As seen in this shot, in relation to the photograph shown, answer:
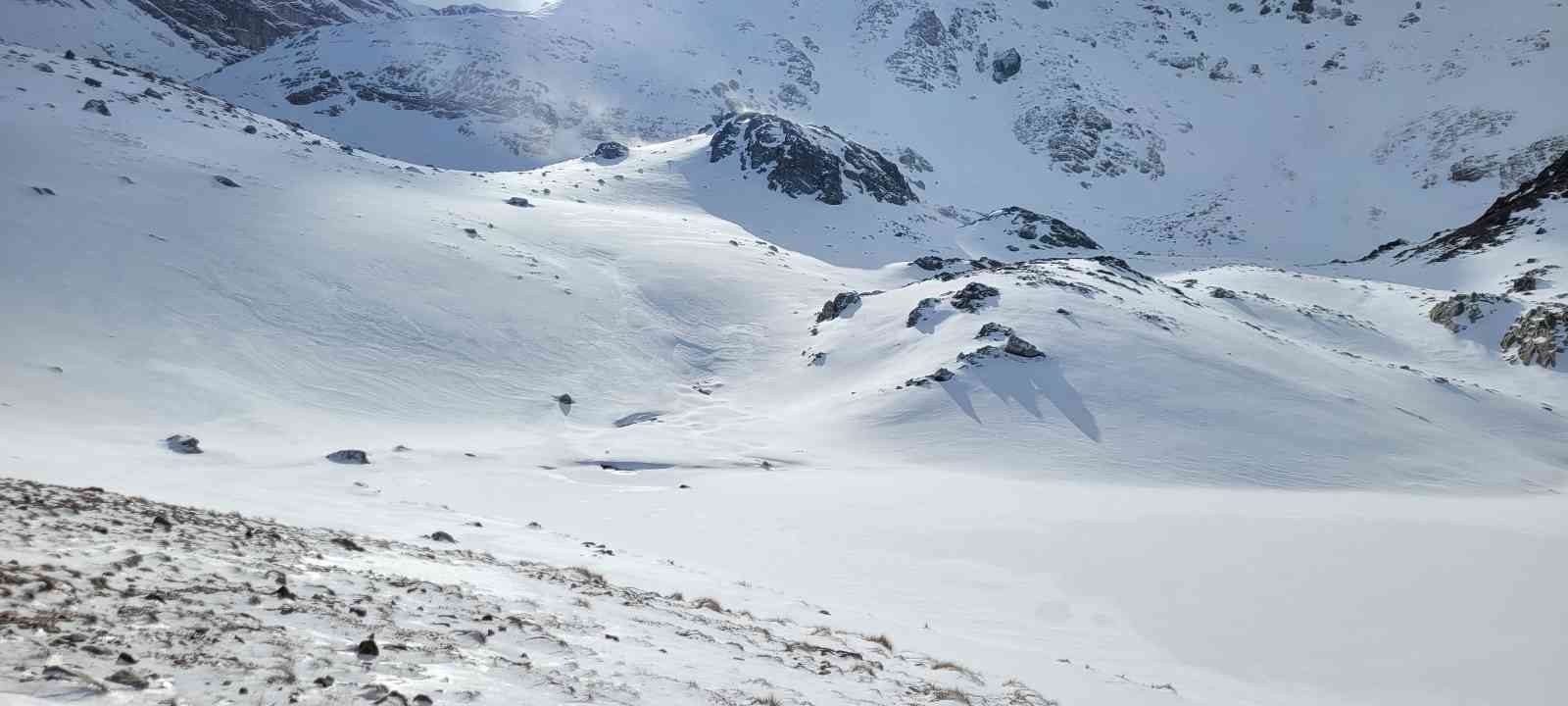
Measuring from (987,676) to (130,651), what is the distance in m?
6.49

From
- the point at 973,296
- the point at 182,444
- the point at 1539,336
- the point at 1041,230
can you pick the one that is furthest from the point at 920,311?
the point at 1041,230

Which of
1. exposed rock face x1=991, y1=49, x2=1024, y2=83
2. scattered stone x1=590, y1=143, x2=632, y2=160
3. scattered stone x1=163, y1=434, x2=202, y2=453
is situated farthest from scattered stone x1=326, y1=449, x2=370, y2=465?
exposed rock face x1=991, y1=49, x2=1024, y2=83

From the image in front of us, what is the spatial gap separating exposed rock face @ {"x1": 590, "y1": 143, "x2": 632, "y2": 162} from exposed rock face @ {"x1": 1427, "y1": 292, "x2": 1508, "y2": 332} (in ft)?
174

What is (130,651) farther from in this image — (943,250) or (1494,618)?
(943,250)

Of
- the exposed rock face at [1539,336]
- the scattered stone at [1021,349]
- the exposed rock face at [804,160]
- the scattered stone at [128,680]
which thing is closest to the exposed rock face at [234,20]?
the exposed rock face at [804,160]

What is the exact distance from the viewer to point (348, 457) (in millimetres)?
15742

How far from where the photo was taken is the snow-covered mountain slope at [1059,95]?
74500 mm

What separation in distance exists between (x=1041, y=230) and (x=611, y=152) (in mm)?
34098

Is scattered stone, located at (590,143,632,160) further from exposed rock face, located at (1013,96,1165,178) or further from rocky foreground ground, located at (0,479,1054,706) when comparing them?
rocky foreground ground, located at (0,479,1054,706)

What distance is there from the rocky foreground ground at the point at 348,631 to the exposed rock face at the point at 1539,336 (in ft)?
128

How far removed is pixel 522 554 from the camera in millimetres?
10398

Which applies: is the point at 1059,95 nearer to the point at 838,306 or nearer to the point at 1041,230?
the point at 1041,230

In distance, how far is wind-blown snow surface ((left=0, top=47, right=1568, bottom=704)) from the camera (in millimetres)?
10655

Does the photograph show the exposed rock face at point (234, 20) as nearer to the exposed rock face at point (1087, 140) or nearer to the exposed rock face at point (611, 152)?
the exposed rock face at point (611, 152)
